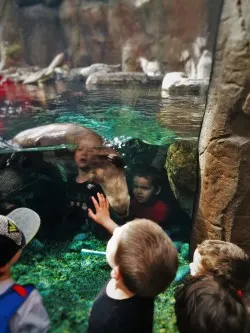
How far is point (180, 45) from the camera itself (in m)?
2.35

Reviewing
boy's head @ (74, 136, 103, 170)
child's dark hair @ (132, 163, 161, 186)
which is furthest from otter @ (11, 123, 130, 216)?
child's dark hair @ (132, 163, 161, 186)

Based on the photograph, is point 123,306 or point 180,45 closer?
point 123,306

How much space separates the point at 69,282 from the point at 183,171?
132 centimetres

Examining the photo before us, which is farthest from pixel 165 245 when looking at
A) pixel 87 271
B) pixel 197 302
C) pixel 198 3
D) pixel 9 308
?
pixel 198 3

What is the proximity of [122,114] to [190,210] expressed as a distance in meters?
1.05

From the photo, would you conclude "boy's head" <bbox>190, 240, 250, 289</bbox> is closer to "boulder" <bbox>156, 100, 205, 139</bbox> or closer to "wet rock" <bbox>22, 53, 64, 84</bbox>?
"boulder" <bbox>156, 100, 205, 139</bbox>

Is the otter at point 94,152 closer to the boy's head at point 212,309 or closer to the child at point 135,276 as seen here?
the child at point 135,276

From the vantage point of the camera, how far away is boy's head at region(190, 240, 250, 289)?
6.99 feet

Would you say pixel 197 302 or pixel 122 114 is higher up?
pixel 122 114

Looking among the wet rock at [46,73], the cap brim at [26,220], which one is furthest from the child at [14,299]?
the wet rock at [46,73]

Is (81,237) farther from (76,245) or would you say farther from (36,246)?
(36,246)

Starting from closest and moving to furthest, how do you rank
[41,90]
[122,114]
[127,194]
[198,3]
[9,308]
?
[9,308]
[198,3]
[41,90]
[122,114]
[127,194]

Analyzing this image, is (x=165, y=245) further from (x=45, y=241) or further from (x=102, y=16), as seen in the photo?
(x=45, y=241)

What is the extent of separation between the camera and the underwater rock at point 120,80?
2.40 metres
